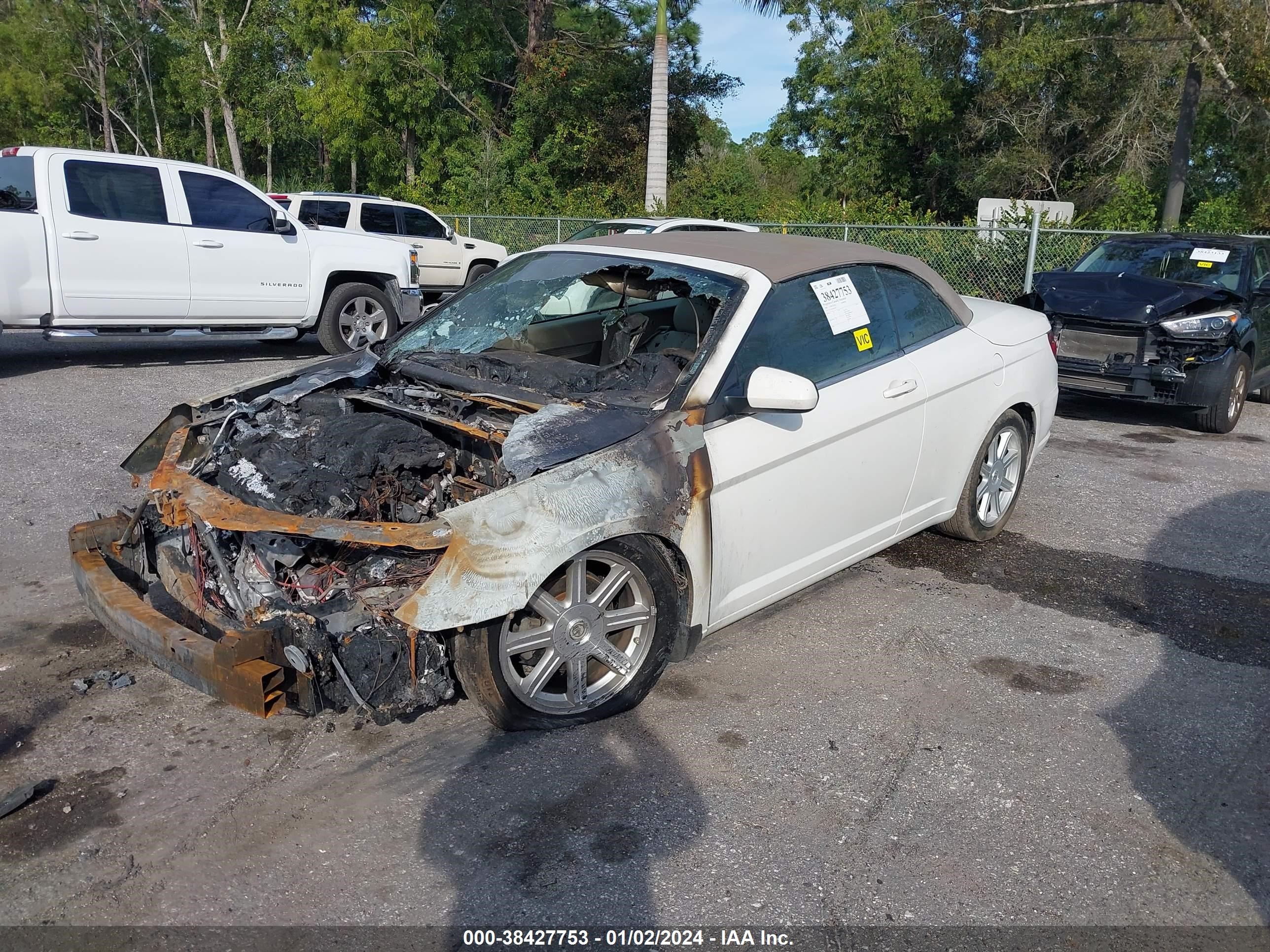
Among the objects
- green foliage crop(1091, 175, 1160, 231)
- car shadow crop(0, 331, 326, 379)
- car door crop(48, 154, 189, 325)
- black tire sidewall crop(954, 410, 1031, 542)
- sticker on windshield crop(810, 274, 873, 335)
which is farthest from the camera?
green foliage crop(1091, 175, 1160, 231)

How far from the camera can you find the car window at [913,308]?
4.94 meters

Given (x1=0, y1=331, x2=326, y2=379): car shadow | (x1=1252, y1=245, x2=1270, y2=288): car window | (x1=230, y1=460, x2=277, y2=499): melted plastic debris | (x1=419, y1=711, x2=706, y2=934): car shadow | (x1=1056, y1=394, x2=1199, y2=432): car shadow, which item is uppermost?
(x1=1252, y1=245, x2=1270, y2=288): car window

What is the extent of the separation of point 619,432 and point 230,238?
786 cm

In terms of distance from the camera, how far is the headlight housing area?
873 cm

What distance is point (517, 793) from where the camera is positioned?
130 inches

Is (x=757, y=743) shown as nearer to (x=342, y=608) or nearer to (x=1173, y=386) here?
(x=342, y=608)

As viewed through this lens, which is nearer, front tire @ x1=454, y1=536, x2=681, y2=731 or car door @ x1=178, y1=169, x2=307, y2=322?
front tire @ x1=454, y1=536, x2=681, y2=731

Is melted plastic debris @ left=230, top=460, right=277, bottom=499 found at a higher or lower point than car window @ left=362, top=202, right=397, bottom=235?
lower

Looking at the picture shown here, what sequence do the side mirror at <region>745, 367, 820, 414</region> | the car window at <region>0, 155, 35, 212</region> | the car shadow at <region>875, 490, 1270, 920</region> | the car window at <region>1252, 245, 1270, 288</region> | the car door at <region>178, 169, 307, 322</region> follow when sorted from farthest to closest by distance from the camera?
the car door at <region>178, 169, 307, 322</region> < the car window at <region>1252, 245, 1270, 288</region> < the car window at <region>0, 155, 35, 212</region> < the side mirror at <region>745, 367, 820, 414</region> < the car shadow at <region>875, 490, 1270, 920</region>

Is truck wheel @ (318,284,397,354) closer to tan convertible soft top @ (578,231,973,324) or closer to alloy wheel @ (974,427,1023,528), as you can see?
tan convertible soft top @ (578,231,973,324)

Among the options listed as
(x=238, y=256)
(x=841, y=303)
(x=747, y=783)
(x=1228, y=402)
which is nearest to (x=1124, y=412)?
(x=1228, y=402)

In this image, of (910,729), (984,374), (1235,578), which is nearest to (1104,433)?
(1235,578)

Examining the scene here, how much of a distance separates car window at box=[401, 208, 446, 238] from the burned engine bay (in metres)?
13.0

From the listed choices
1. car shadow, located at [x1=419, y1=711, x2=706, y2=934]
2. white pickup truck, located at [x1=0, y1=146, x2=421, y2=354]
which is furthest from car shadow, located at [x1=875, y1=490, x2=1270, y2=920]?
white pickup truck, located at [x1=0, y1=146, x2=421, y2=354]
